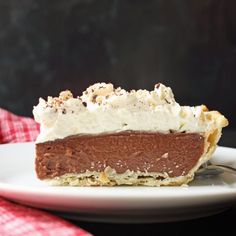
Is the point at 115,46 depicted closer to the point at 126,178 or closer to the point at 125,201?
the point at 126,178

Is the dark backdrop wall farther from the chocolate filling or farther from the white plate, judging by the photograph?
the white plate

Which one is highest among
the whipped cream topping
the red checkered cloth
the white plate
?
the whipped cream topping

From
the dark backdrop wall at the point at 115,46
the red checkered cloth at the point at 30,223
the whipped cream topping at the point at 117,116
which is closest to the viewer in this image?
the red checkered cloth at the point at 30,223

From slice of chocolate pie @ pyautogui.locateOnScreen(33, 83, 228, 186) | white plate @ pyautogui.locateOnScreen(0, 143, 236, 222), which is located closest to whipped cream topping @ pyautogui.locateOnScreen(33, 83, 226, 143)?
slice of chocolate pie @ pyautogui.locateOnScreen(33, 83, 228, 186)

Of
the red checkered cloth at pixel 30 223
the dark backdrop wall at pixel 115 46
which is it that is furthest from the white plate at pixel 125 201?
the dark backdrop wall at pixel 115 46

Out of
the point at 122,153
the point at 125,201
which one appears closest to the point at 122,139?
the point at 122,153

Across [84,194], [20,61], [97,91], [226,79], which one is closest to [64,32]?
[20,61]

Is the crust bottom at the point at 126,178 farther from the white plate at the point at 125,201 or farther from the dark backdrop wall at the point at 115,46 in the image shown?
the dark backdrop wall at the point at 115,46

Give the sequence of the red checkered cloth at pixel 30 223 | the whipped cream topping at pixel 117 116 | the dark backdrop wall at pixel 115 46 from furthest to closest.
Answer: the dark backdrop wall at pixel 115 46 → the whipped cream topping at pixel 117 116 → the red checkered cloth at pixel 30 223
